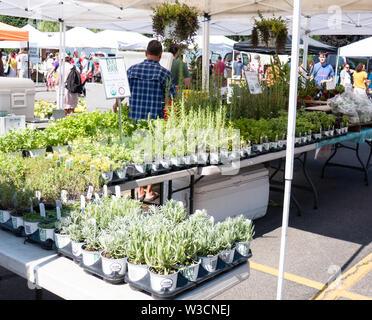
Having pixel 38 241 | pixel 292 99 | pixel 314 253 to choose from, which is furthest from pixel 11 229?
pixel 314 253

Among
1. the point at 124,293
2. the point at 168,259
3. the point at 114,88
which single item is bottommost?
the point at 124,293

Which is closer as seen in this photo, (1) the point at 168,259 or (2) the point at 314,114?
(1) the point at 168,259

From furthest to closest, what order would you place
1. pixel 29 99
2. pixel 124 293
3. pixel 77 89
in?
pixel 77 89 → pixel 29 99 → pixel 124 293

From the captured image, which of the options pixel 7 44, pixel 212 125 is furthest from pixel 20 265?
pixel 7 44

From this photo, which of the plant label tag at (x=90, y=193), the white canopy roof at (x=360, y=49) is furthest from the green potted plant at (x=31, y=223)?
the white canopy roof at (x=360, y=49)

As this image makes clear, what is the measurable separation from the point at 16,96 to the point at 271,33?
A: 3464 millimetres

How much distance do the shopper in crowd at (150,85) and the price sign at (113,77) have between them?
33.7 inches

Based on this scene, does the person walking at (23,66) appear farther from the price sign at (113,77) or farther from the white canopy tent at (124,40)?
the price sign at (113,77)

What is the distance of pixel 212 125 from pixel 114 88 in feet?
3.15

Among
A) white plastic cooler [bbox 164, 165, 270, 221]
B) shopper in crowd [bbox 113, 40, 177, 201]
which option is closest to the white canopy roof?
white plastic cooler [bbox 164, 165, 270, 221]

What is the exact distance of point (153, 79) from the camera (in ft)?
16.1

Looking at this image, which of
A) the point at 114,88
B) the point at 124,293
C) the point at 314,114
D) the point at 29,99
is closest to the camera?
the point at 124,293

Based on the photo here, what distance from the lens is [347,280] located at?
12.5ft

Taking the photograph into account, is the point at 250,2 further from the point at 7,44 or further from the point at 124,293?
the point at 7,44
